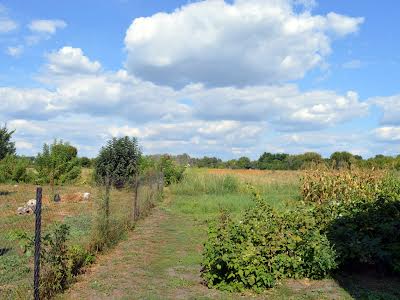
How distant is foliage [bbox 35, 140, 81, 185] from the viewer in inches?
1140

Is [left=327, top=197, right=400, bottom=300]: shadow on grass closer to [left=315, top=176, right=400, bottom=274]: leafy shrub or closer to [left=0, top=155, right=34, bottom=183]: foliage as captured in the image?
[left=315, top=176, right=400, bottom=274]: leafy shrub

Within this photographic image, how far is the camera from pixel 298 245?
736 cm

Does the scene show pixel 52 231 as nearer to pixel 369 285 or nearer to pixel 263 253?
pixel 263 253

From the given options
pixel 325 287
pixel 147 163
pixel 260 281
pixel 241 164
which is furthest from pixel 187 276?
pixel 241 164

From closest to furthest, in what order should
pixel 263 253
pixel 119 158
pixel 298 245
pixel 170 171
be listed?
pixel 263 253 → pixel 298 245 → pixel 119 158 → pixel 170 171

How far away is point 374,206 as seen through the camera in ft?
28.0

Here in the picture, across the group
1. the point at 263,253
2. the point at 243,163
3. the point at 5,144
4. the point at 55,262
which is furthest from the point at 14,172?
the point at 243,163

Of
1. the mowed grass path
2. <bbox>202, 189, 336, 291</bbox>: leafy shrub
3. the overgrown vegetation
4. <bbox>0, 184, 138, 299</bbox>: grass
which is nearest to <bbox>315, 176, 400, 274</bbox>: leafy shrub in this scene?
the overgrown vegetation

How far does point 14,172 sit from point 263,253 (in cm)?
3042

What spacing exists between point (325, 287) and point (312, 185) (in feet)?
41.8

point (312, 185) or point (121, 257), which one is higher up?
point (312, 185)

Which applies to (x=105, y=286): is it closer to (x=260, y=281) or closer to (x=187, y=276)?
(x=187, y=276)

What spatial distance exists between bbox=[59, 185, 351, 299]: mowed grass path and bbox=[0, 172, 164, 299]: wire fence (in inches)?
16.6

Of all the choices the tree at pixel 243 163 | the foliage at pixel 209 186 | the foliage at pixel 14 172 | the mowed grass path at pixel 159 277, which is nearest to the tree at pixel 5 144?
the foliage at pixel 14 172
